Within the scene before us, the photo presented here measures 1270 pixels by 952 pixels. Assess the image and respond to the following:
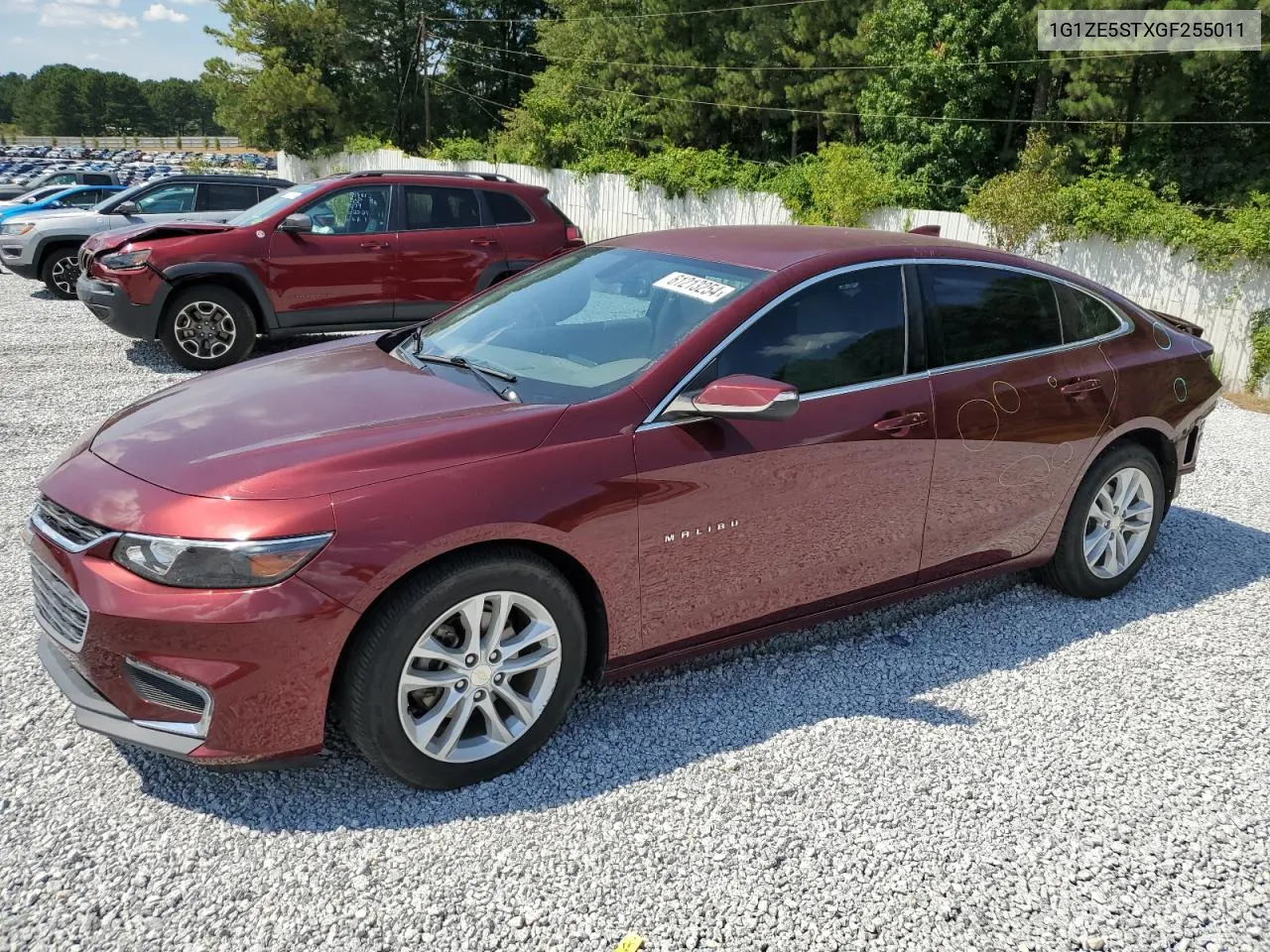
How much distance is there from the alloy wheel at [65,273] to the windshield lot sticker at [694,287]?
12.4 m

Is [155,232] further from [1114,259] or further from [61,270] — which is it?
[1114,259]

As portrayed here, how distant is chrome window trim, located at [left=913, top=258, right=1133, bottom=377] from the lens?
157 inches

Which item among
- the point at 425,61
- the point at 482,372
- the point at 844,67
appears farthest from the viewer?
the point at 425,61

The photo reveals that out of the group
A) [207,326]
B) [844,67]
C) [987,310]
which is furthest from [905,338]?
[844,67]

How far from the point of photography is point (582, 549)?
3.10m

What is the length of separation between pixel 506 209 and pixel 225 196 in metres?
5.10

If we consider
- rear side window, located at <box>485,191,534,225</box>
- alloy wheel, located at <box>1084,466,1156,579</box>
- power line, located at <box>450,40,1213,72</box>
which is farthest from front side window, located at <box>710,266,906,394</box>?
power line, located at <box>450,40,1213,72</box>

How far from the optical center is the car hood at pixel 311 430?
283 centimetres

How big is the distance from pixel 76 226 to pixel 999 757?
13.8m

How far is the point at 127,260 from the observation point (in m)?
8.59

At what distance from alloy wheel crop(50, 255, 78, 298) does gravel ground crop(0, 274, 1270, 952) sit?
35.6 ft

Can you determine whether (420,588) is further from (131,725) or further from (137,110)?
(137,110)

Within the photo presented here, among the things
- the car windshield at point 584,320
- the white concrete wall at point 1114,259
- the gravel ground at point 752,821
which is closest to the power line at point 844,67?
the white concrete wall at point 1114,259

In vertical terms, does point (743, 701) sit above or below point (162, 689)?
below
